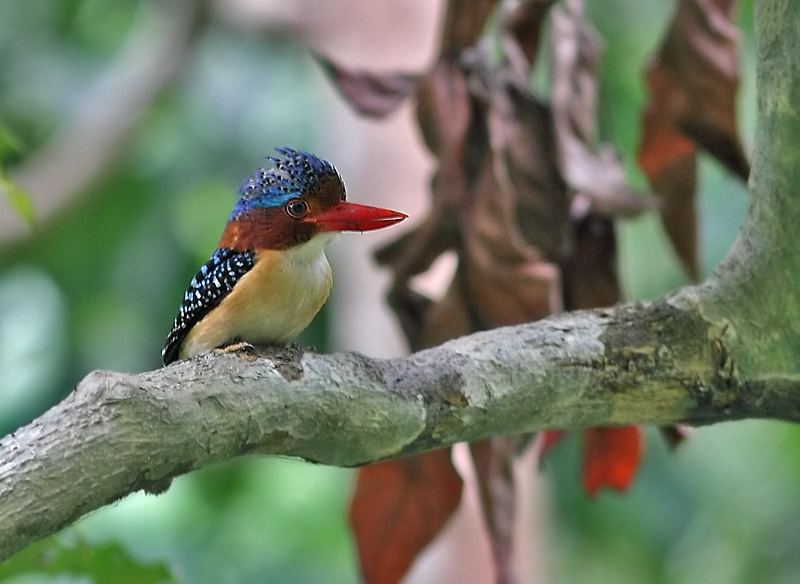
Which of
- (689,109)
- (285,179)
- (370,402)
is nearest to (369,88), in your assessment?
(285,179)

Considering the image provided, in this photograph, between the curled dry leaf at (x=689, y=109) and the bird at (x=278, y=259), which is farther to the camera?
the curled dry leaf at (x=689, y=109)

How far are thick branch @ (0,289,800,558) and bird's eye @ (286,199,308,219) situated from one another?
18.5 inches

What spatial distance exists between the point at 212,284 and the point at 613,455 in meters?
0.92

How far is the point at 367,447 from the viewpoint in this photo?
4.58 ft

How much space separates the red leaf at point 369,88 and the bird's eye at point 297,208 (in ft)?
1.48

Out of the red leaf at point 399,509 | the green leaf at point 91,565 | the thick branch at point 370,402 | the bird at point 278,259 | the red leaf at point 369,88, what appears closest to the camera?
the thick branch at point 370,402

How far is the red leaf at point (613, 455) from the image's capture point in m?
2.11

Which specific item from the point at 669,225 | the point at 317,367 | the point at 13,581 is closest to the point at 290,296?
the point at 317,367

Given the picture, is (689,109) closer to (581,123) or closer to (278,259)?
(581,123)

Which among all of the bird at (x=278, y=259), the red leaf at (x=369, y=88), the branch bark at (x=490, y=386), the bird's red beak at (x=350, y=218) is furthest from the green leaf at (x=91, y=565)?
the red leaf at (x=369, y=88)

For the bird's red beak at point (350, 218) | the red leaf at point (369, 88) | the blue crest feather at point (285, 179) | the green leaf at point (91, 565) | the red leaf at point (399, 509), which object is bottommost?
the red leaf at point (399, 509)

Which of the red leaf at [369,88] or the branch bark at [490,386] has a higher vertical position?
the red leaf at [369,88]

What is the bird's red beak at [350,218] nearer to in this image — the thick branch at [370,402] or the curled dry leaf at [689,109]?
the thick branch at [370,402]

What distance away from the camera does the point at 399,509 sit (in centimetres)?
209
